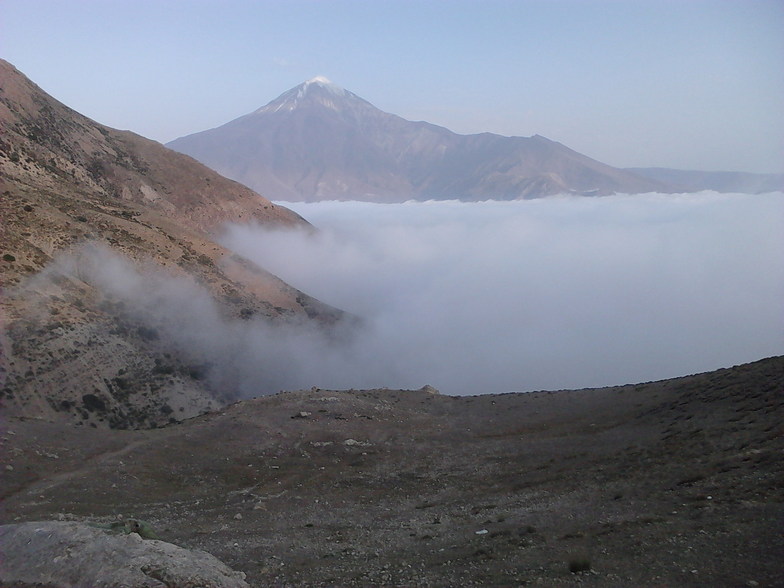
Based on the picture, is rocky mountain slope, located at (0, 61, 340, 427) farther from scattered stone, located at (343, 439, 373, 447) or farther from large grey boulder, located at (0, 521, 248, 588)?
large grey boulder, located at (0, 521, 248, 588)

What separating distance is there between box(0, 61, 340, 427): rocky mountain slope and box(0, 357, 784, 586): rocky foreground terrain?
677 centimetres

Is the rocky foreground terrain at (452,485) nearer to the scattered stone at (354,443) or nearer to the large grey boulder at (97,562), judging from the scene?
the scattered stone at (354,443)

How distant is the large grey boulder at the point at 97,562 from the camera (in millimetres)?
7184

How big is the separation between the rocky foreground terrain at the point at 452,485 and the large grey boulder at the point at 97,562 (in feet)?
1.23

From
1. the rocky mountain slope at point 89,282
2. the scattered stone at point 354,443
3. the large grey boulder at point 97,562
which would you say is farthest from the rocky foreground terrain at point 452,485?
the rocky mountain slope at point 89,282

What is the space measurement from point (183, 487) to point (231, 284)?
108ft

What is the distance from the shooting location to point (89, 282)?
37156mm

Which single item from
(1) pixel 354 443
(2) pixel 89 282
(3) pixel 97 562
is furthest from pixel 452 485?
(2) pixel 89 282

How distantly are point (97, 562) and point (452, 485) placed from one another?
1182 centimetres

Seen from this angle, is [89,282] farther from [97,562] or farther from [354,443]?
[97,562]

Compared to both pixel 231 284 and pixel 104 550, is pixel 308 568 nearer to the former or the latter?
pixel 104 550

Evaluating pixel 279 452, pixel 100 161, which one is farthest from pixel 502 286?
pixel 279 452

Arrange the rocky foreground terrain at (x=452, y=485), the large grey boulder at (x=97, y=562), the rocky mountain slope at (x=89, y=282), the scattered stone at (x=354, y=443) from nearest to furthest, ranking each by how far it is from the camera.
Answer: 1. the large grey boulder at (x=97, y=562)
2. the rocky foreground terrain at (x=452, y=485)
3. the scattered stone at (x=354, y=443)
4. the rocky mountain slope at (x=89, y=282)

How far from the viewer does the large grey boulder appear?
7.18 m
